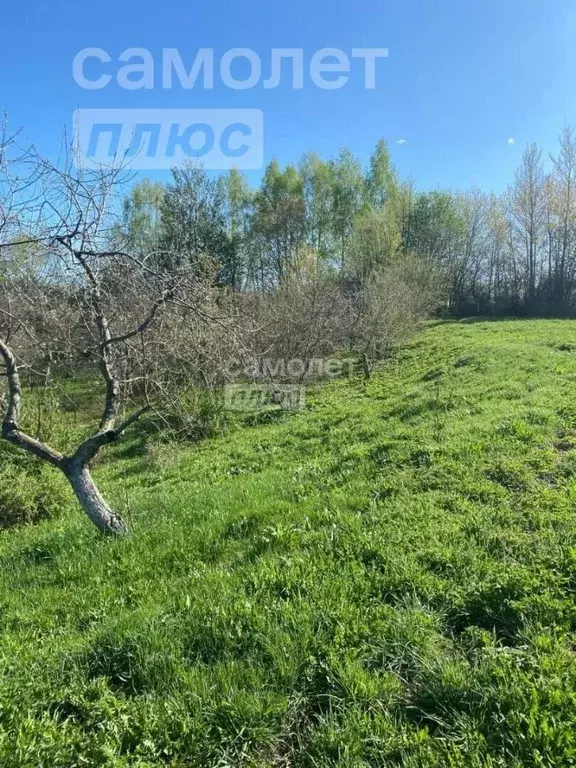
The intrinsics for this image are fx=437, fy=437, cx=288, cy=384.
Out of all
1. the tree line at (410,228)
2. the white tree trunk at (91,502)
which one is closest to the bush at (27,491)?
the white tree trunk at (91,502)

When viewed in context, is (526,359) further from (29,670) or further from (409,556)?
(29,670)

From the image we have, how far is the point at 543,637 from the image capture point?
215 centimetres

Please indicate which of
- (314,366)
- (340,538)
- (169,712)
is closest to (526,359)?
(314,366)

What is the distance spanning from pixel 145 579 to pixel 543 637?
2.57m

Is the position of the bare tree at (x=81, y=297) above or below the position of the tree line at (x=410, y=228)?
below

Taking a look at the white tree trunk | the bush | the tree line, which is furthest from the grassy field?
the tree line

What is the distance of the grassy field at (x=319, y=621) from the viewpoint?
176cm

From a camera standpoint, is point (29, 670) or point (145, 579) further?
point (145, 579)

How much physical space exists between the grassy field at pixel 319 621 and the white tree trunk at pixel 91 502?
0.58ft

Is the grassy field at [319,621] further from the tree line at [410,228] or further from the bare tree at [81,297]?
the tree line at [410,228]

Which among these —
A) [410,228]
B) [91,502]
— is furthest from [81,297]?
[410,228]

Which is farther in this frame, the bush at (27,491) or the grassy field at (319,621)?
→ the bush at (27,491)

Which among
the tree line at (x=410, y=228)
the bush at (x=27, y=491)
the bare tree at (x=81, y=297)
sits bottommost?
the bush at (x=27, y=491)

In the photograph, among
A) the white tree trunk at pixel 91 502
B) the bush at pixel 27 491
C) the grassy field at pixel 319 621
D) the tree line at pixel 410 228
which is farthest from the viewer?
the tree line at pixel 410 228
